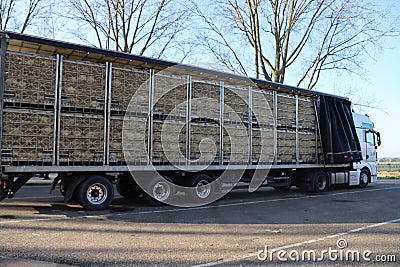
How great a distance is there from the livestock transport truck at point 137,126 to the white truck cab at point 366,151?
3.81 meters

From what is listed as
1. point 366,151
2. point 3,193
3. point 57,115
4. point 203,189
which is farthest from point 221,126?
point 366,151

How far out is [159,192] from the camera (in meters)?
10.9

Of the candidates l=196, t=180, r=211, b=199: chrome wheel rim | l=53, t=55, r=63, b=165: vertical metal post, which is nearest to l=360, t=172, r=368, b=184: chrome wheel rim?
l=196, t=180, r=211, b=199: chrome wheel rim

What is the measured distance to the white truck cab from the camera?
1756 centimetres

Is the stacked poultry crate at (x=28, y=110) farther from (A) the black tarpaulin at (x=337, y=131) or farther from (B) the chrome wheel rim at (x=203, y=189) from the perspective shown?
(A) the black tarpaulin at (x=337, y=131)

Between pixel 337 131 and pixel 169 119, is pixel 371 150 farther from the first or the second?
pixel 169 119

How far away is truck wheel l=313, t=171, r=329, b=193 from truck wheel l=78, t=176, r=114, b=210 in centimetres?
887

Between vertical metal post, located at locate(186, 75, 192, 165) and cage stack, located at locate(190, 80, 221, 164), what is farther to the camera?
cage stack, located at locate(190, 80, 221, 164)

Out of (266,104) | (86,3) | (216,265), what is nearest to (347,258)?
(216,265)

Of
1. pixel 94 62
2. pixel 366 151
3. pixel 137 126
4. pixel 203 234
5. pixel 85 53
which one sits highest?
pixel 85 53

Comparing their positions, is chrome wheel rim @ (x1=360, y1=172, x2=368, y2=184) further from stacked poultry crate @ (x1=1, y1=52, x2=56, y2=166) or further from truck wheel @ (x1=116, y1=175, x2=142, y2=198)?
stacked poultry crate @ (x1=1, y1=52, x2=56, y2=166)

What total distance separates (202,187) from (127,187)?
7.45 ft

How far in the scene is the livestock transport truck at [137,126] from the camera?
8836mm

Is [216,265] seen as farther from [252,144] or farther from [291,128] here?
[291,128]
